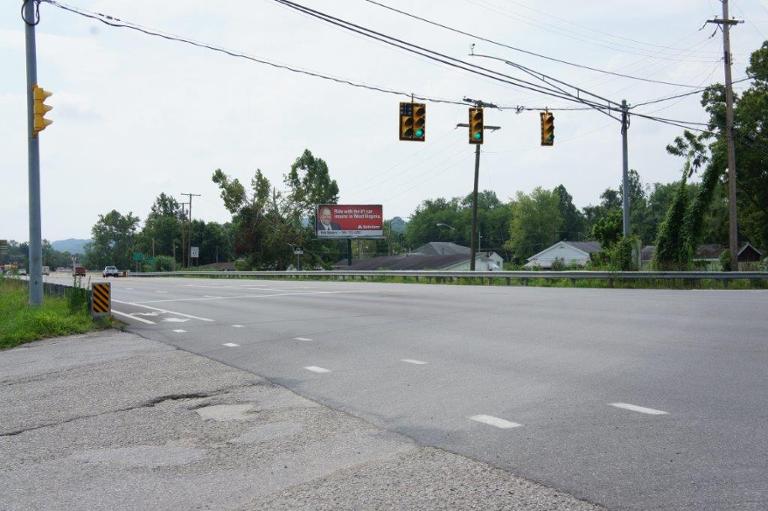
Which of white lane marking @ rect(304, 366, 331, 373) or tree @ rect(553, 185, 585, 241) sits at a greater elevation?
tree @ rect(553, 185, 585, 241)

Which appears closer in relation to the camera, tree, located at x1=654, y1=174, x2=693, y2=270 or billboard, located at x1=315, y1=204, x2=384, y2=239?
tree, located at x1=654, y1=174, x2=693, y2=270

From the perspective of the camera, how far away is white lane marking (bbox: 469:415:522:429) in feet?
19.0

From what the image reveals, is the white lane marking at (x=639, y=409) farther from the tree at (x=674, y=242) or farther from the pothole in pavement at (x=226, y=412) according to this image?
the tree at (x=674, y=242)

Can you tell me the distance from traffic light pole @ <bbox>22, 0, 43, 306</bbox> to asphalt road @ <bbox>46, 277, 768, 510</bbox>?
2.48 meters

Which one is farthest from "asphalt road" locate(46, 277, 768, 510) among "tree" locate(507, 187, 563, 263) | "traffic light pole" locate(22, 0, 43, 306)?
"tree" locate(507, 187, 563, 263)

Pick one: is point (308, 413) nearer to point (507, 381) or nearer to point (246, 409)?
point (246, 409)

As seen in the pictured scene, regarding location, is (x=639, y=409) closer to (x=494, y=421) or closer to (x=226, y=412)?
(x=494, y=421)

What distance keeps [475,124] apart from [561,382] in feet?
55.0

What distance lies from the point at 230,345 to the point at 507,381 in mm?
5516

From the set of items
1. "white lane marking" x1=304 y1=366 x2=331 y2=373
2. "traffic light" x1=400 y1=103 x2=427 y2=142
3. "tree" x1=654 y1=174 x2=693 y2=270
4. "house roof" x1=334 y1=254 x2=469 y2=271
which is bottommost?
"white lane marking" x1=304 y1=366 x2=331 y2=373

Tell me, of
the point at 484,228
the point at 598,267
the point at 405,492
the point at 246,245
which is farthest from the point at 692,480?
the point at 484,228

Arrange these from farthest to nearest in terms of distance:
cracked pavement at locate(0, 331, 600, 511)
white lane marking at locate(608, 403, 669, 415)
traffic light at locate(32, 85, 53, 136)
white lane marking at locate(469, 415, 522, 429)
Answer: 1. traffic light at locate(32, 85, 53, 136)
2. white lane marking at locate(608, 403, 669, 415)
3. white lane marking at locate(469, 415, 522, 429)
4. cracked pavement at locate(0, 331, 600, 511)

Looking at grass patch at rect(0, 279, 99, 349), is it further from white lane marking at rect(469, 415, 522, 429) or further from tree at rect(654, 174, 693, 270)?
tree at rect(654, 174, 693, 270)

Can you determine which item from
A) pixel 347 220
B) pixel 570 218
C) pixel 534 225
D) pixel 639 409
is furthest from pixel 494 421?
pixel 570 218
